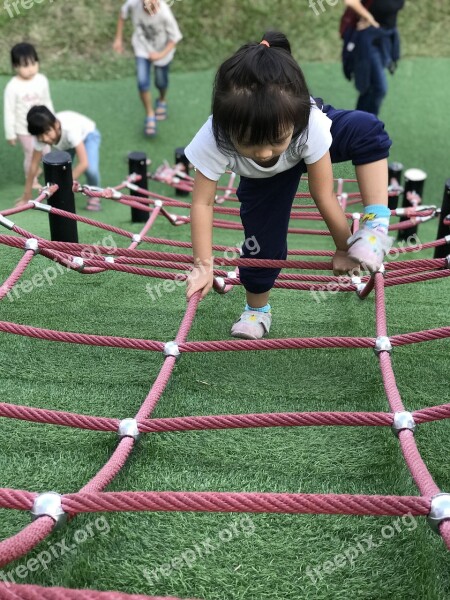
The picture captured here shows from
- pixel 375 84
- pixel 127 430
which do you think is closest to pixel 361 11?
pixel 375 84

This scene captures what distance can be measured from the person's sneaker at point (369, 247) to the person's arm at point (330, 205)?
0.18ft

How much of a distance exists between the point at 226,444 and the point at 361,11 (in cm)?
252

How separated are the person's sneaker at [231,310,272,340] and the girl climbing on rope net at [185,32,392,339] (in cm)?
18

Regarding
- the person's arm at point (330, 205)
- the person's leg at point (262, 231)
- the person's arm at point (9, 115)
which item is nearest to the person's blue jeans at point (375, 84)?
the person's arm at point (9, 115)

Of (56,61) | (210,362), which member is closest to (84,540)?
(210,362)

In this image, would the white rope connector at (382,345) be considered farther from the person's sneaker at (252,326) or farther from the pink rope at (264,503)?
the pink rope at (264,503)

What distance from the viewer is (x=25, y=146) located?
346 centimetres

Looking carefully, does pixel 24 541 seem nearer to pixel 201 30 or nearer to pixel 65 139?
pixel 65 139

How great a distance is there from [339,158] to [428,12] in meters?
4.93

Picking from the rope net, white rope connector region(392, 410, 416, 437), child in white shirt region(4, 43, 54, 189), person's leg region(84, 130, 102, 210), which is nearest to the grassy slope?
child in white shirt region(4, 43, 54, 189)

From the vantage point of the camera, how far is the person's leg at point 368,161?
125cm

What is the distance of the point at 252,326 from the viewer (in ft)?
5.22

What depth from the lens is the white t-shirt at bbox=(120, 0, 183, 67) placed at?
3.81 m

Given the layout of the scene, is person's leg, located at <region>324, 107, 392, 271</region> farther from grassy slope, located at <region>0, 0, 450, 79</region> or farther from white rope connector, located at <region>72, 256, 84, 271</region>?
grassy slope, located at <region>0, 0, 450, 79</region>
